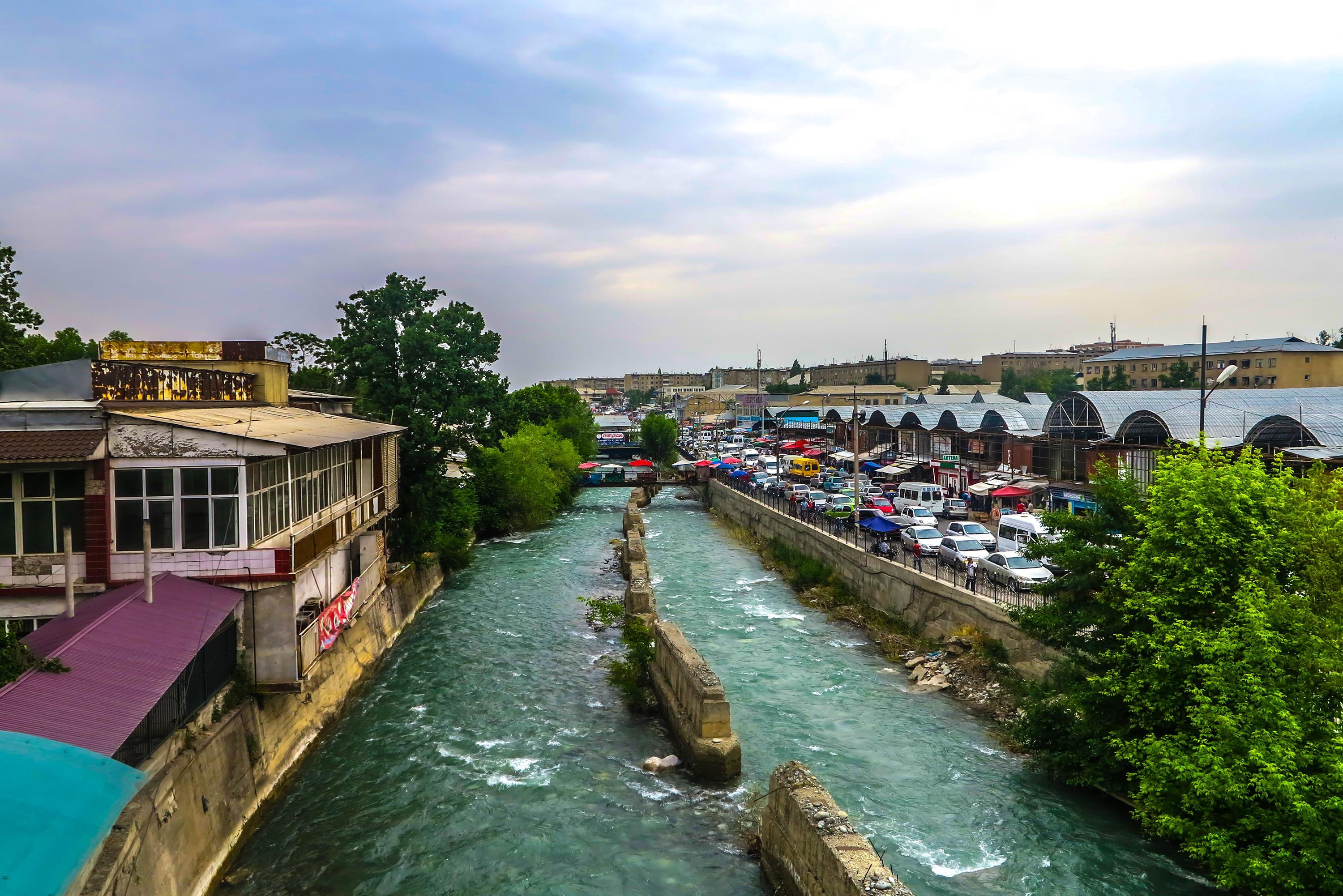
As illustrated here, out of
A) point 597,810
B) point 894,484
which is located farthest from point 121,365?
point 894,484

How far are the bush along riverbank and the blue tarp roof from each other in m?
17.1

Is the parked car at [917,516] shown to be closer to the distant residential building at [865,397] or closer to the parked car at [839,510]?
the parked car at [839,510]

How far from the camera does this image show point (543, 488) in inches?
2328

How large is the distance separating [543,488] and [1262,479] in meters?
47.7

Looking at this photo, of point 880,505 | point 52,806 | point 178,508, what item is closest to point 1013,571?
point 880,505

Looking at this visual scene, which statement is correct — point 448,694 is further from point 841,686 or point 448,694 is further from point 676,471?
point 676,471

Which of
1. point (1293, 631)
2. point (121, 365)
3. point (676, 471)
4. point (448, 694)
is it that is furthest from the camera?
point (676, 471)

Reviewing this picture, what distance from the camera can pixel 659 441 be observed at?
104312mm

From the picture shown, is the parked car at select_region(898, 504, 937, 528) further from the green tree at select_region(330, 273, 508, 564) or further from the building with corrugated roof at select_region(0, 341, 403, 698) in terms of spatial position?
the building with corrugated roof at select_region(0, 341, 403, 698)

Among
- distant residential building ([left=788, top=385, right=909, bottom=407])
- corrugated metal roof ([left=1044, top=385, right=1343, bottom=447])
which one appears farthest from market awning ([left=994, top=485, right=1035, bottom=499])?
distant residential building ([left=788, top=385, right=909, bottom=407])

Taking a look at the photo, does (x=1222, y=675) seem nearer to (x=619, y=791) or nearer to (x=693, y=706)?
(x=693, y=706)

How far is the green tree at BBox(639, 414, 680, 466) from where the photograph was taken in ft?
342

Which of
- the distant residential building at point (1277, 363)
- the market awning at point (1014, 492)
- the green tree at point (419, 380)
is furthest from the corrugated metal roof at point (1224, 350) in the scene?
the green tree at point (419, 380)

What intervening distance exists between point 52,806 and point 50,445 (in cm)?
846
